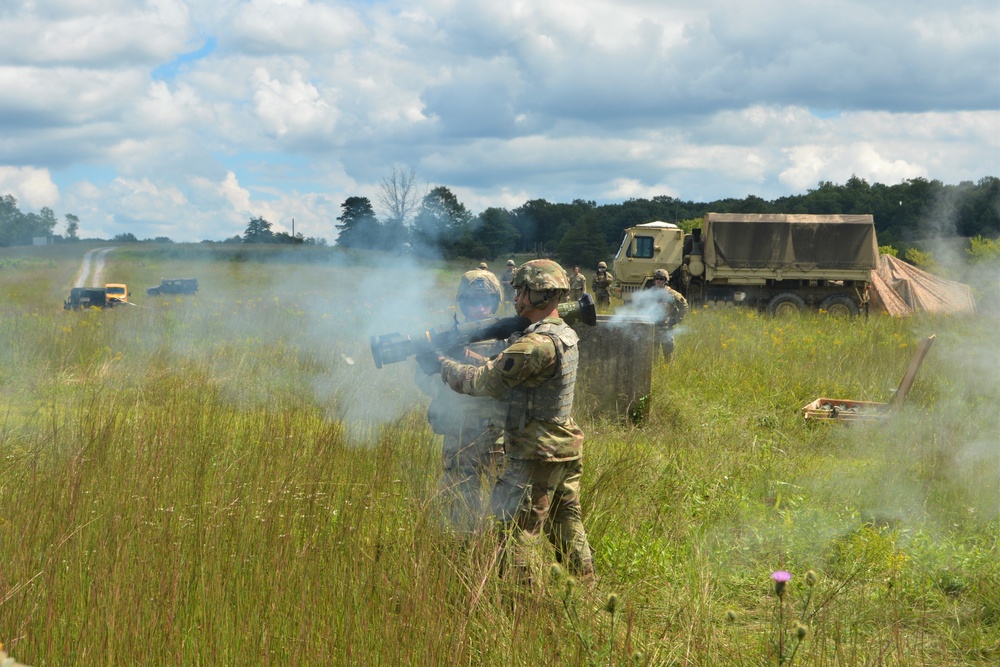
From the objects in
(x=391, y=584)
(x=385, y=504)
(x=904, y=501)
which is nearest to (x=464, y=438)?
(x=385, y=504)

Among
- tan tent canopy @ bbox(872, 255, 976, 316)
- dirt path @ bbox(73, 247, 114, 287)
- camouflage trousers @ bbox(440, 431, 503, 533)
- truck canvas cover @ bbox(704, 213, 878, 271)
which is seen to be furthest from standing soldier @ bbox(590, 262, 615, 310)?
dirt path @ bbox(73, 247, 114, 287)

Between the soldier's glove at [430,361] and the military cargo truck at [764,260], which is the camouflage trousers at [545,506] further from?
the military cargo truck at [764,260]

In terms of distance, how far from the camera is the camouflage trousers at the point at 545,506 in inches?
140

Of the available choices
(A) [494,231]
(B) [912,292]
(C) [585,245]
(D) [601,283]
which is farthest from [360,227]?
(C) [585,245]

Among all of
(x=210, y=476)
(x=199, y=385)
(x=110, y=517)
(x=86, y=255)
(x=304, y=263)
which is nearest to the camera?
(x=110, y=517)

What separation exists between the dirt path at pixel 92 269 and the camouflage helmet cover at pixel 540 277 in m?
36.6

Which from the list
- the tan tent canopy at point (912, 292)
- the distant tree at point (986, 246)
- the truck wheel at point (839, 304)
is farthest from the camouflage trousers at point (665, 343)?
the tan tent canopy at point (912, 292)

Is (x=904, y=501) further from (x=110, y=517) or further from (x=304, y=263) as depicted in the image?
(x=304, y=263)

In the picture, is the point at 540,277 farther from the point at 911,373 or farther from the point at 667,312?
the point at 667,312

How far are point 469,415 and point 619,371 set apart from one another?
3.80 m

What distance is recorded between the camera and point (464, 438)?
163 inches

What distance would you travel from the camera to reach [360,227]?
23.3ft

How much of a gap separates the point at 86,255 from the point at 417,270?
52382mm

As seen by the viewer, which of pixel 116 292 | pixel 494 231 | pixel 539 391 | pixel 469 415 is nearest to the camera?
pixel 539 391
